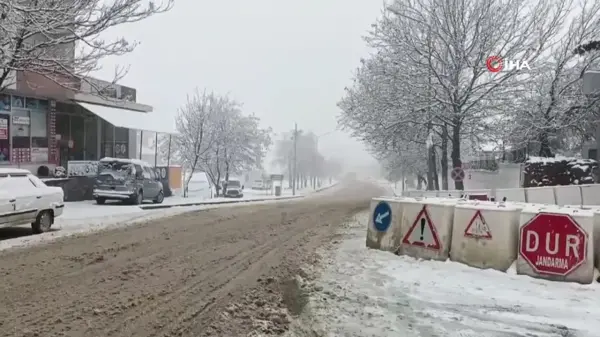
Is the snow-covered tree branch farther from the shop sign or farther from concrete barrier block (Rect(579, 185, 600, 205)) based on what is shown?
the shop sign

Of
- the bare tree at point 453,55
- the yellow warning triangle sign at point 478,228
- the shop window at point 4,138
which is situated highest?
the bare tree at point 453,55

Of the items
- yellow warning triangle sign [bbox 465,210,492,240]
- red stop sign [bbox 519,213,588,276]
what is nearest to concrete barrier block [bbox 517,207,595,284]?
red stop sign [bbox 519,213,588,276]

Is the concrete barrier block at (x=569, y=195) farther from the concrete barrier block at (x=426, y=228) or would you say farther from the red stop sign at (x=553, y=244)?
the red stop sign at (x=553, y=244)

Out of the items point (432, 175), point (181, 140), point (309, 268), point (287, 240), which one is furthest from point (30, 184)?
point (181, 140)

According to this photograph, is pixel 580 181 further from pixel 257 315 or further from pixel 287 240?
pixel 257 315

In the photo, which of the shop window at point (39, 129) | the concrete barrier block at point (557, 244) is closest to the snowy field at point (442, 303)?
the concrete barrier block at point (557, 244)

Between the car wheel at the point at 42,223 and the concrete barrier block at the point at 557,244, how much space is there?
10.8 m

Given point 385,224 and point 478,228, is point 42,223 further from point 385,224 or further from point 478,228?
point 478,228

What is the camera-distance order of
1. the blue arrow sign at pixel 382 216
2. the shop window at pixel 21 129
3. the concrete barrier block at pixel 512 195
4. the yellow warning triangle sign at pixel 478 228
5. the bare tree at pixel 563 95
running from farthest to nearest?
the bare tree at pixel 563 95
the shop window at pixel 21 129
the concrete barrier block at pixel 512 195
the blue arrow sign at pixel 382 216
the yellow warning triangle sign at pixel 478 228

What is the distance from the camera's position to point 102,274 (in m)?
A: 7.93

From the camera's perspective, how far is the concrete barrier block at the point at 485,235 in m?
8.16

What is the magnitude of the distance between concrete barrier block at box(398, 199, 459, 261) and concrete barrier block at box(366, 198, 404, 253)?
0.47 ft

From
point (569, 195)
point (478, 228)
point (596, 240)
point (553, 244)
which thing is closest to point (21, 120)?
point (478, 228)

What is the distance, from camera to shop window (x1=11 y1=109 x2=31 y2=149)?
22.8 m
